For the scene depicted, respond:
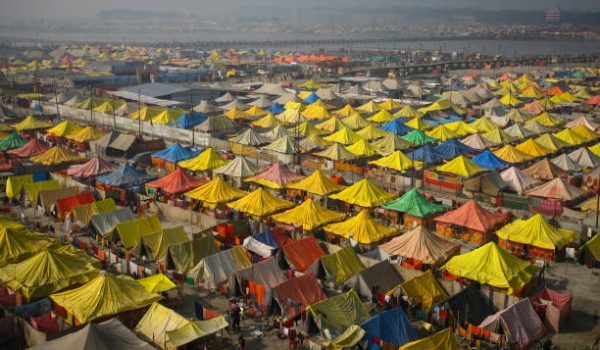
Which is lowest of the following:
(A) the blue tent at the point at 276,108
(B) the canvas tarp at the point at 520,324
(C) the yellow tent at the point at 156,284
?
(B) the canvas tarp at the point at 520,324

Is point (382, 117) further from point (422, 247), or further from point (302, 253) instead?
point (302, 253)

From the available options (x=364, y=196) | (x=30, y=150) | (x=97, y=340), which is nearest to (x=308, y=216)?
(x=364, y=196)

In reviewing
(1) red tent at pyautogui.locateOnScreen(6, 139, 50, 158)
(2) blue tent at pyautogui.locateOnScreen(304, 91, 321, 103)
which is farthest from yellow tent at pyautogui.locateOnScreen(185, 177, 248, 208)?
(2) blue tent at pyautogui.locateOnScreen(304, 91, 321, 103)

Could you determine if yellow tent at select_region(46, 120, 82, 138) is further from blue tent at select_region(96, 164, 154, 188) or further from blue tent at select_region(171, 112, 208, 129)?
blue tent at select_region(96, 164, 154, 188)

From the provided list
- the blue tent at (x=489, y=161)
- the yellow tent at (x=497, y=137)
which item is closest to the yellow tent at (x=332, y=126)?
the yellow tent at (x=497, y=137)

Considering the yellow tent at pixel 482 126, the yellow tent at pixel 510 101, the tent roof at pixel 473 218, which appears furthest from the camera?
the yellow tent at pixel 510 101

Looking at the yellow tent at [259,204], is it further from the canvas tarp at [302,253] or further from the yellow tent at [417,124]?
the yellow tent at [417,124]

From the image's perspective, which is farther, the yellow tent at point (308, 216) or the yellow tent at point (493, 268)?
the yellow tent at point (308, 216)

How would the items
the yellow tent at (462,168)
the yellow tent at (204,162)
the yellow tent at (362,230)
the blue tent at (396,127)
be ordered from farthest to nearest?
the blue tent at (396,127) → the yellow tent at (204,162) → the yellow tent at (462,168) → the yellow tent at (362,230)
